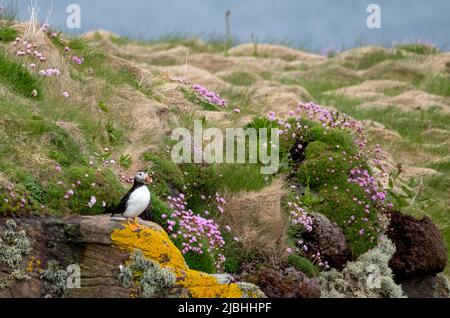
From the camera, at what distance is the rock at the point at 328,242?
38.3ft

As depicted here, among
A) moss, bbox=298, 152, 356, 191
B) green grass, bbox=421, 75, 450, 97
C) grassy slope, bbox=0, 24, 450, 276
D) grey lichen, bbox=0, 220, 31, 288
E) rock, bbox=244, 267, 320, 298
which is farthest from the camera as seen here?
green grass, bbox=421, 75, 450, 97

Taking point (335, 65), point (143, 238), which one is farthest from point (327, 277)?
point (335, 65)

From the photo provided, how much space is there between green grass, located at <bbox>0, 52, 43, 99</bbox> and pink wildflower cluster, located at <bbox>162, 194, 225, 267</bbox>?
256 cm

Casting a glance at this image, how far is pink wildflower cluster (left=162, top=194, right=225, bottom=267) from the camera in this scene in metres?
10.5

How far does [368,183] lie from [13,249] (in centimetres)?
575

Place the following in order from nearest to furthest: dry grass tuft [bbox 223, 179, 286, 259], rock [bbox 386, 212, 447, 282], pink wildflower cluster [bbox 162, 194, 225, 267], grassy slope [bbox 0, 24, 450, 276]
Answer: grassy slope [bbox 0, 24, 450, 276] < pink wildflower cluster [bbox 162, 194, 225, 267] < dry grass tuft [bbox 223, 179, 286, 259] < rock [bbox 386, 212, 447, 282]

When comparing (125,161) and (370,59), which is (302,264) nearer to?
(125,161)

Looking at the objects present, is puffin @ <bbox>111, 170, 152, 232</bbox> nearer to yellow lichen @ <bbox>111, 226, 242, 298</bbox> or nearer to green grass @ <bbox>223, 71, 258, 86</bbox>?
yellow lichen @ <bbox>111, 226, 242, 298</bbox>

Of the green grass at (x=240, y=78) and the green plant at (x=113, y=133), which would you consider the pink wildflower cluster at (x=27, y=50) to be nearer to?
the green plant at (x=113, y=133)

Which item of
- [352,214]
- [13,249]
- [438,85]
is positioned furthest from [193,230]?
[438,85]

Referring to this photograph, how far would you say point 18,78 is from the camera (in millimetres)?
12312

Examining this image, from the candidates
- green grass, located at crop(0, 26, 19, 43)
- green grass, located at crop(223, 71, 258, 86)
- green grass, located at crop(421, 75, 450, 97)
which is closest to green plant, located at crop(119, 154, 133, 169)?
green grass, located at crop(0, 26, 19, 43)

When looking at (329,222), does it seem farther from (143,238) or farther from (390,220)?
(143,238)

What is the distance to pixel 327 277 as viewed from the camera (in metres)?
11.3
